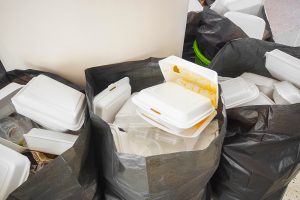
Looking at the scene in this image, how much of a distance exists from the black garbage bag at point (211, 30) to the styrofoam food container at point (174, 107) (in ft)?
1.66

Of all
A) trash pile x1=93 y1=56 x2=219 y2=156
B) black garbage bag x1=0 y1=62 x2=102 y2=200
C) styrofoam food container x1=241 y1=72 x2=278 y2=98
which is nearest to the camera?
black garbage bag x1=0 y1=62 x2=102 y2=200

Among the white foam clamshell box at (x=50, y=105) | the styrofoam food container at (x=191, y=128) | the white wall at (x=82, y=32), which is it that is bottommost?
the styrofoam food container at (x=191, y=128)

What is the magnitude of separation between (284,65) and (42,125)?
2.85 ft

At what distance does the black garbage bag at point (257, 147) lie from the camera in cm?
82

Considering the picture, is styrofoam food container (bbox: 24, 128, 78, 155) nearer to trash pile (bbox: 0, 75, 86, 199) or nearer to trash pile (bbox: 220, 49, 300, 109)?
trash pile (bbox: 0, 75, 86, 199)

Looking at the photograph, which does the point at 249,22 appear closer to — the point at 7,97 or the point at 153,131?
the point at 153,131

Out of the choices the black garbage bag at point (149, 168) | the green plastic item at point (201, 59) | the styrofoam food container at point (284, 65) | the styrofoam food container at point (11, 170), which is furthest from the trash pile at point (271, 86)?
the styrofoam food container at point (11, 170)

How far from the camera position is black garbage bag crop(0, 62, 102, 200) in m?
0.63

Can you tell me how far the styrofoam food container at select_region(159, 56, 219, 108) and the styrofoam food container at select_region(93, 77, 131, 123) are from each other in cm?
15

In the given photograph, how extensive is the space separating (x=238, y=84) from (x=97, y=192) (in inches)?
24.8

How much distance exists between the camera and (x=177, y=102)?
749mm

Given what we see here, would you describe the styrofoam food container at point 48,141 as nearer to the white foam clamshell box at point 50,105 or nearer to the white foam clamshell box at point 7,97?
the white foam clamshell box at point 50,105

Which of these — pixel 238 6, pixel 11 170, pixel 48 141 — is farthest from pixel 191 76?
pixel 238 6

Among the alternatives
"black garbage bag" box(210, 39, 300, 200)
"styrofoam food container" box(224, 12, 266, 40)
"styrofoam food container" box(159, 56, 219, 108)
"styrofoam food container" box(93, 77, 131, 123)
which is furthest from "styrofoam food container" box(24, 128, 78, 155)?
"styrofoam food container" box(224, 12, 266, 40)
